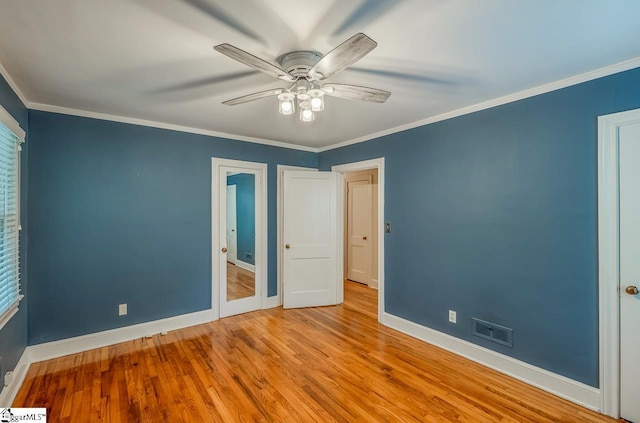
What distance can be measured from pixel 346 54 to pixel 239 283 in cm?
358

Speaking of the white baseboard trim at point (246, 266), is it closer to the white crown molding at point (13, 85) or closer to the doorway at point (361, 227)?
the doorway at point (361, 227)

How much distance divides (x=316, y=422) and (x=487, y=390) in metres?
1.44

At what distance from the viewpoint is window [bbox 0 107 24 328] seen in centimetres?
219

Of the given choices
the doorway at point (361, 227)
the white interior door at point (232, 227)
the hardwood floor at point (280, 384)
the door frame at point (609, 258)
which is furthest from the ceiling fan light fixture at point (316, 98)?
the doorway at point (361, 227)

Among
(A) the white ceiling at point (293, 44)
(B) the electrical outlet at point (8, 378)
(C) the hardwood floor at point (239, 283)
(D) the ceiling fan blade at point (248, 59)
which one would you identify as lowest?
(B) the electrical outlet at point (8, 378)

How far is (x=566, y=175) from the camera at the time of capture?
2.35 metres

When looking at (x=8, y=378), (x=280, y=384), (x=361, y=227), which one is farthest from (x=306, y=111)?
(x=361, y=227)

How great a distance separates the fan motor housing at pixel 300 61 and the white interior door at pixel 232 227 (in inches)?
99.4

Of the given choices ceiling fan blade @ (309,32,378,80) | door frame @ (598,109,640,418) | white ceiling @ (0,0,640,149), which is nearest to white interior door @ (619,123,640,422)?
door frame @ (598,109,640,418)

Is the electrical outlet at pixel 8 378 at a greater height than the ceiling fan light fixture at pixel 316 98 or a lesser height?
lesser

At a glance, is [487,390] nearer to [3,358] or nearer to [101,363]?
[101,363]

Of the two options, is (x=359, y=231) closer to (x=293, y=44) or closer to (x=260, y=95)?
(x=260, y=95)

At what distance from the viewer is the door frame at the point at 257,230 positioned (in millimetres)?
3918

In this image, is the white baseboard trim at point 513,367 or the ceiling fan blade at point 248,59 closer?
the ceiling fan blade at point 248,59
